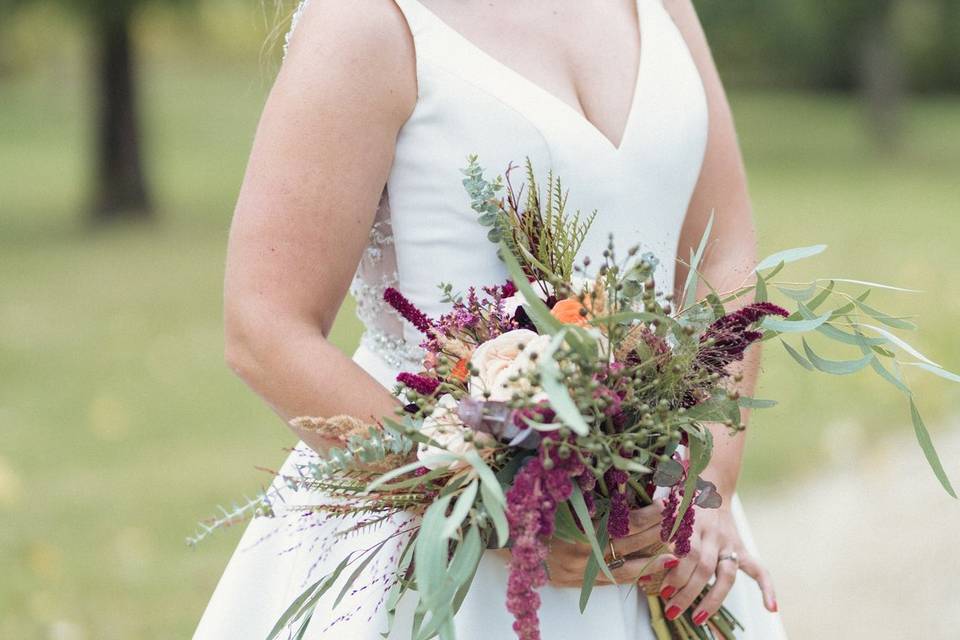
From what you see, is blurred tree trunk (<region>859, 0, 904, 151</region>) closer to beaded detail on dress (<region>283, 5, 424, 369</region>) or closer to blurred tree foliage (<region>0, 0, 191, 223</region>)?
blurred tree foliage (<region>0, 0, 191, 223</region>)

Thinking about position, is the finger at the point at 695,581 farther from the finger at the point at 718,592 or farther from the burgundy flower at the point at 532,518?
the burgundy flower at the point at 532,518

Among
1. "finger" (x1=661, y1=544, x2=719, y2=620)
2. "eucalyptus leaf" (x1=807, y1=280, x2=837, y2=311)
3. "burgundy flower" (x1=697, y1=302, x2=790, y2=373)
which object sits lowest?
"finger" (x1=661, y1=544, x2=719, y2=620)

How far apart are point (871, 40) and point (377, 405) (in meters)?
24.9

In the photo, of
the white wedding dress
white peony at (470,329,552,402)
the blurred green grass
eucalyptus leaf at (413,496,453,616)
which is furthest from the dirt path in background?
eucalyptus leaf at (413,496,453,616)

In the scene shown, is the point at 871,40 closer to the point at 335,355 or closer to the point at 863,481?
the point at 863,481

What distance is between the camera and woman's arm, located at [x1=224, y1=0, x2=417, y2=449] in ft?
6.42

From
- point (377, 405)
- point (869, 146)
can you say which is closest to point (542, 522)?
point (377, 405)

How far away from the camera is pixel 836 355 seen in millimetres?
8336

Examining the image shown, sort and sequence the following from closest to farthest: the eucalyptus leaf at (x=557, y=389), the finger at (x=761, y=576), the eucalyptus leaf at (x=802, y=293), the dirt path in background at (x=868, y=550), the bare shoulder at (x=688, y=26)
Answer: the eucalyptus leaf at (x=557, y=389)
the eucalyptus leaf at (x=802, y=293)
the finger at (x=761, y=576)
the bare shoulder at (x=688, y=26)
the dirt path in background at (x=868, y=550)

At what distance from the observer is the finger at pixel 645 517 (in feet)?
6.14

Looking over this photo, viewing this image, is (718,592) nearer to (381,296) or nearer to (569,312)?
(569,312)

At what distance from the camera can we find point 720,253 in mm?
2410

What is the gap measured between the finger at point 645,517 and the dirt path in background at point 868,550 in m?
3.31

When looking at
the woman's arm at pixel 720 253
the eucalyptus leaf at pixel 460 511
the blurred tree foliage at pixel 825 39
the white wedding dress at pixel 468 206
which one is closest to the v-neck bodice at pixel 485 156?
the white wedding dress at pixel 468 206
